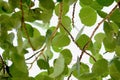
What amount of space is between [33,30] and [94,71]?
0.19 metres

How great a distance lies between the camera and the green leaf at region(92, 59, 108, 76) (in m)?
0.54

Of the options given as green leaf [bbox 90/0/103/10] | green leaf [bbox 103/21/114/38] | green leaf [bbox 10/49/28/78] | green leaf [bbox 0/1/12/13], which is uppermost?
green leaf [bbox 0/1/12/13]

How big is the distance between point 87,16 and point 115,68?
141 millimetres

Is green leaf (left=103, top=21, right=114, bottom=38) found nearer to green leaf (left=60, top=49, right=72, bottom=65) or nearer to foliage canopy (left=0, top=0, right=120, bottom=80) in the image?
foliage canopy (left=0, top=0, right=120, bottom=80)

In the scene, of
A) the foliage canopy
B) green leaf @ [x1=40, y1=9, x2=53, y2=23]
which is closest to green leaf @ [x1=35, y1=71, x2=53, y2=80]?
the foliage canopy

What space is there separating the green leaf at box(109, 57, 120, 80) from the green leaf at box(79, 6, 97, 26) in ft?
0.38

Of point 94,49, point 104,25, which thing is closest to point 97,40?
point 94,49

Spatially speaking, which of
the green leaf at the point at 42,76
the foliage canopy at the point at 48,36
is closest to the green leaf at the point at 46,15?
the foliage canopy at the point at 48,36

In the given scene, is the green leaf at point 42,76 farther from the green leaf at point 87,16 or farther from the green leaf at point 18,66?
the green leaf at point 87,16

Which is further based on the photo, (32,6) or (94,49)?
(94,49)

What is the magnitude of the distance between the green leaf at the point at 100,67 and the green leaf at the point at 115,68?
0.01 m

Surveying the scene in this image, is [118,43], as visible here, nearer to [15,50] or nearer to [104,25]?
[104,25]

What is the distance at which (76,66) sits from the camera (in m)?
0.56

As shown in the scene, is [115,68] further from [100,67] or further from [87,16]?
[87,16]
